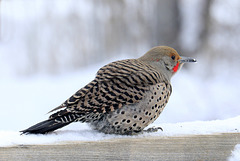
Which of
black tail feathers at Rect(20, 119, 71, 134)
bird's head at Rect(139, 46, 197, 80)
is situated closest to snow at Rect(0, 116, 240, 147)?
black tail feathers at Rect(20, 119, 71, 134)

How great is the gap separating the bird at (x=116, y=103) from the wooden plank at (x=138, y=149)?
0.45ft

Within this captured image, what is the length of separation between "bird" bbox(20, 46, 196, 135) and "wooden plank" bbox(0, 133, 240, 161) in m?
0.14

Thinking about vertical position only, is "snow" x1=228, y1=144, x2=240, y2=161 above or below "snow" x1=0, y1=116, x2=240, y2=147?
below

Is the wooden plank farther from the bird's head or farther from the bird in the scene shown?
the bird's head

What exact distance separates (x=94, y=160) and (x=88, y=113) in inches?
10.7

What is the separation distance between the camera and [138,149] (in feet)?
6.22

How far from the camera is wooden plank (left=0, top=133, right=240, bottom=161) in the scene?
1791mm

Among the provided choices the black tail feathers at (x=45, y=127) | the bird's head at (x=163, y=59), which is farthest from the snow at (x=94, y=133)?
the bird's head at (x=163, y=59)

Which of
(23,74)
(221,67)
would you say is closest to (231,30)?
(221,67)

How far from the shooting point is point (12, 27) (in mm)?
5836

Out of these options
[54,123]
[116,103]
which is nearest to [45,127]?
[54,123]

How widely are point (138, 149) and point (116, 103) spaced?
0.29 meters

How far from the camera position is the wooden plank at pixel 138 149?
5.88 ft

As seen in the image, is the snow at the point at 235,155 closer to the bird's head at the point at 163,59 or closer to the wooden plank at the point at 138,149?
the wooden plank at the point at 138,149
